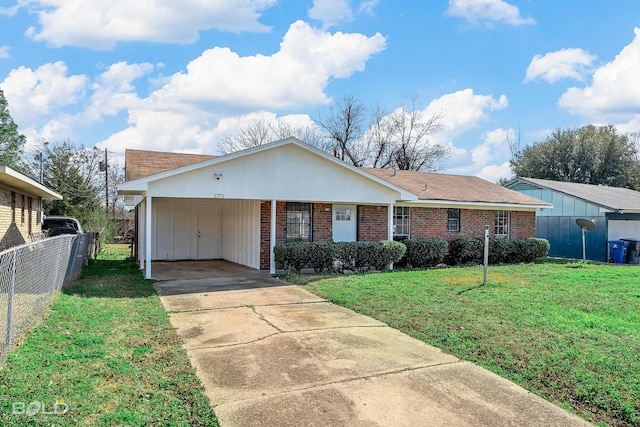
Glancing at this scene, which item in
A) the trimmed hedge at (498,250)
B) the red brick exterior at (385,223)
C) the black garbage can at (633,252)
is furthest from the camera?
the black garbage can at (633,252)

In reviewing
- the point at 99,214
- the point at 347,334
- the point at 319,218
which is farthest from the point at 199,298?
the point at 99,214

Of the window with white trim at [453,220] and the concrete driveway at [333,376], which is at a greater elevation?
the window with white trim at [453,220]

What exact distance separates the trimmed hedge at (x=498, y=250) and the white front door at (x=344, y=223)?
4.13 metres

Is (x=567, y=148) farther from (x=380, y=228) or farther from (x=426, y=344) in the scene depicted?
(x=426, y=344)

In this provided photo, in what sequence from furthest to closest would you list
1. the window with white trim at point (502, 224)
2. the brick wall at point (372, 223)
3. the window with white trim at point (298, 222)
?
1. the window with white trim at point (502, 224)
2. the brick wall at point (372, 223)
3. the window with white trim at point (298, 222)

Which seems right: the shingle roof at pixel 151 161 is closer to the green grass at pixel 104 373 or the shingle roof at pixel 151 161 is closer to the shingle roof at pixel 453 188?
the green grass at pixel 104 373

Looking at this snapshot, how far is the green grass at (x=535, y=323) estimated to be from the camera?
459 cm

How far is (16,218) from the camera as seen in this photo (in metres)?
14.5

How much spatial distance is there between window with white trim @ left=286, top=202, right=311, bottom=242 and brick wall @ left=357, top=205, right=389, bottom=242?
1849mm

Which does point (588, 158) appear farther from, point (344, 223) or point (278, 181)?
point (278, 181)

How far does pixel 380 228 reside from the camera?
15.4 meters

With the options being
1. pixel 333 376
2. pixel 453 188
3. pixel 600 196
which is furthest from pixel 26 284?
pixel 600 196

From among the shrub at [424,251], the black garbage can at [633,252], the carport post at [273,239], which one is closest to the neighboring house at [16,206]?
the carport post at [273,239]

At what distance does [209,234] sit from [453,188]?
1004 cm
